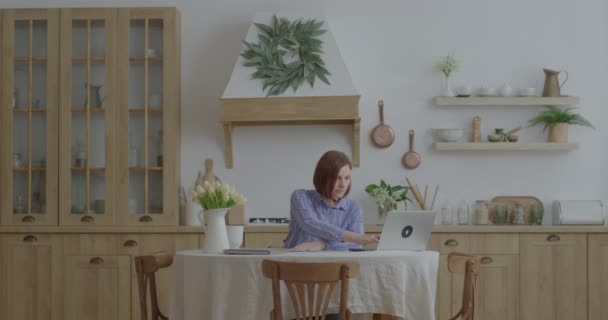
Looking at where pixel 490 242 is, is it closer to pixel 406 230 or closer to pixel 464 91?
pixel 464 91

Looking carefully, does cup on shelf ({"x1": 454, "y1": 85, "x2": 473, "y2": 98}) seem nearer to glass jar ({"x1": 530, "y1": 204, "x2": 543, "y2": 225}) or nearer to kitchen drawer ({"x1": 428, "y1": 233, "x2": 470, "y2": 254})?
glass jar ({"x1": 530, "y1": 204, "x2": 543, "y2": 225})

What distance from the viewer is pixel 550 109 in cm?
588

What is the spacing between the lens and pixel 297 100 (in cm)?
557

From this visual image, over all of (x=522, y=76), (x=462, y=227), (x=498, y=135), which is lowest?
(x=462, y=227)

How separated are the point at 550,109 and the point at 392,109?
101 centimetres

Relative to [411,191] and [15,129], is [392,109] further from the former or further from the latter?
[15,129]

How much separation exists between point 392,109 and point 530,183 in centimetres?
101

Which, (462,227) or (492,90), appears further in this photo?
(492,90)

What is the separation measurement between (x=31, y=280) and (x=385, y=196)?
2245 millimetres

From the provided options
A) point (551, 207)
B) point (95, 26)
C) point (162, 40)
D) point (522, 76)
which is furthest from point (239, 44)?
point (551, 207)

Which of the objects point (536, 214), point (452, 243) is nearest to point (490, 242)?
point (452, 243)

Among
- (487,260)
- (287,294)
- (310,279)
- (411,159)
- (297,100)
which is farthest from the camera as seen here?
(411,159)

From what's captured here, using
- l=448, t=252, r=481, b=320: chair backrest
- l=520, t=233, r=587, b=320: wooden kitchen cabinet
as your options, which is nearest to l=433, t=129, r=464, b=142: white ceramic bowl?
l=520, t=233, r=587, b=320: wooden kitchen cabinet

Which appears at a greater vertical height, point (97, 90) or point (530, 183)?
point (97, 90)
